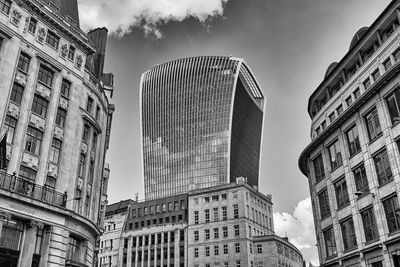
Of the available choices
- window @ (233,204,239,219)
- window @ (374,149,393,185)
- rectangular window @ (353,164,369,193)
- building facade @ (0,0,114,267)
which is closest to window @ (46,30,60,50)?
building facade @ (0,0,114,267)

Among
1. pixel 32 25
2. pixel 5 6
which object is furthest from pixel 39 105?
pixel 5 6

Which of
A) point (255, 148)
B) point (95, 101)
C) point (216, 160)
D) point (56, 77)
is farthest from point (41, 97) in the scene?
point (255, 148)

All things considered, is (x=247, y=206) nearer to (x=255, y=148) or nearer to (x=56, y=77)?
(x=56, y=77)

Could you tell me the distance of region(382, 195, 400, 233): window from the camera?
3362cm

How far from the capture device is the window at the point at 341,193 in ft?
138

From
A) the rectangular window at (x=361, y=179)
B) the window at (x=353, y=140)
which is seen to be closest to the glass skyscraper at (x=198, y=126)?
the window at (x=353, y=140)

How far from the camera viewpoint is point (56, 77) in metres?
39.2

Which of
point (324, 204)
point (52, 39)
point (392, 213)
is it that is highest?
point (52, 39)

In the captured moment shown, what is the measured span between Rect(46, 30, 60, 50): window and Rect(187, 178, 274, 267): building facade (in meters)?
75.0

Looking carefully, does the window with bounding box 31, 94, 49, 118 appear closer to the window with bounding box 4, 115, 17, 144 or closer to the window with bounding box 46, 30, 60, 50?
the window with bounding box 4, 115, 17, 144

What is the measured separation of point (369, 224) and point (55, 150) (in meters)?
30.7

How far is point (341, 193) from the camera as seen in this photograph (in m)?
43.1

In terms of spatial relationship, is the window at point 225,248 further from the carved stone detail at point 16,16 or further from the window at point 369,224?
the carved stone detail at point 16,16

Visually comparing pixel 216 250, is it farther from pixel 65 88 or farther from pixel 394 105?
pixel 394 105
